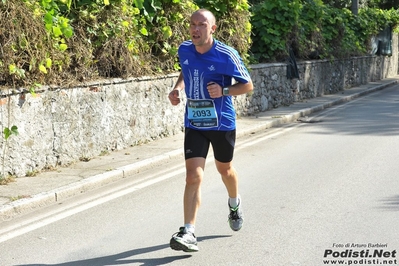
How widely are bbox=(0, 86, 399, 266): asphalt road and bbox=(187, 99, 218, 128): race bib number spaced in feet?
3.39

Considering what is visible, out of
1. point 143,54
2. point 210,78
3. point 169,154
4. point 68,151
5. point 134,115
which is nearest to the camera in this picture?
point 210,78

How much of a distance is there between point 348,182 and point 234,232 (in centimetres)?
272

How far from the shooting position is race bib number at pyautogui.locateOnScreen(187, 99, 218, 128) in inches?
239

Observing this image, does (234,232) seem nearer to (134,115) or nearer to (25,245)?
(25,245)

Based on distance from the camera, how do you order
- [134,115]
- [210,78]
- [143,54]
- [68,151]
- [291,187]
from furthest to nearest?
[143,54] < [134,115] < [68,151] < [291,187] < [210,78]

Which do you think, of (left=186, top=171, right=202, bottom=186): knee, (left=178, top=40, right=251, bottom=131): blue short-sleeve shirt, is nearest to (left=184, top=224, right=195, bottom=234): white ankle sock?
(left=186, top=171, right=202, bottom=186): knee

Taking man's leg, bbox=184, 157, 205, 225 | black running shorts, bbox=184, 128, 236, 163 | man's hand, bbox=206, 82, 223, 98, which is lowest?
man's leg, bbox=184, 157, 205, 225

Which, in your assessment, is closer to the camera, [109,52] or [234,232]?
[234,232]

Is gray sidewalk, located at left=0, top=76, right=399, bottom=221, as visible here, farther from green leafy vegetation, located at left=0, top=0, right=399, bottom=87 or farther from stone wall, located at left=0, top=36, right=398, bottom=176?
green leafy vegetation, located at left=0, top=0, right=399, bottom=87

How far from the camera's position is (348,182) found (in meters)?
8.98

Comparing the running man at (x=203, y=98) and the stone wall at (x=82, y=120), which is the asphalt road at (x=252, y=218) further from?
the stone wall at (x=82, y=120)

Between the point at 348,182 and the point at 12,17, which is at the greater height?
the point at 12,17

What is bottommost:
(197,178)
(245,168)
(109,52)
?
(245,168)

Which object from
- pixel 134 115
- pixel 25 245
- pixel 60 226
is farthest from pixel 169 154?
pixel 25 245
